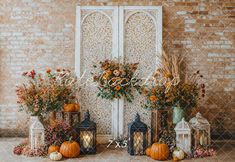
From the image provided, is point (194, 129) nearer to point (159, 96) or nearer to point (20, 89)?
point (159, 96)

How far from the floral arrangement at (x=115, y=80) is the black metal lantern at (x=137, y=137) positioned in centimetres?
72

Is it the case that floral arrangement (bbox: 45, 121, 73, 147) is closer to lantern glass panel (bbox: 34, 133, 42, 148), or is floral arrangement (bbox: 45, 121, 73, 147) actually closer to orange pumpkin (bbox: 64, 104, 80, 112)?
lantern glass panel (bbox: 34, 133, 42, 148)

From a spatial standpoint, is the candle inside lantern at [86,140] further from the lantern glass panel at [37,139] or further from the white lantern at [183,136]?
the white lantern at [183,136]

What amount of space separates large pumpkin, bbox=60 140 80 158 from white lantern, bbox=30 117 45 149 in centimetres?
38

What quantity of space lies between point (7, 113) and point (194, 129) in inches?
130

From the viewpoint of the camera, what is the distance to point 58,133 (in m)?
4.80

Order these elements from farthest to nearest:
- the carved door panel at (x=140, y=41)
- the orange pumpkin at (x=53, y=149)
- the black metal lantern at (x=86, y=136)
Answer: the carved door panel at (x=140, y=41), the black metal lantern at (x=86, y=136), the orange pumpkin at (x=53, y=149)

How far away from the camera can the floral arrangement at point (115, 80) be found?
5.17 m

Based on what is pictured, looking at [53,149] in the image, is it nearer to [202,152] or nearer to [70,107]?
[70,107]

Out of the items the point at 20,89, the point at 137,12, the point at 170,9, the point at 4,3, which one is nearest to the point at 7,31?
the point at 4,3

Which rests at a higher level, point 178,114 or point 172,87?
point 172,87

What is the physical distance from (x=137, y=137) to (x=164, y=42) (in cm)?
182

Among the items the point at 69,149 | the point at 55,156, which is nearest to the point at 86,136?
the point at 69,149

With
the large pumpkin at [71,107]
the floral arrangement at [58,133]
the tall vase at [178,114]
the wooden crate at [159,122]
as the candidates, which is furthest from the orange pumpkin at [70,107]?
the tall vase at [178,114]
